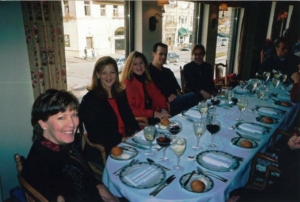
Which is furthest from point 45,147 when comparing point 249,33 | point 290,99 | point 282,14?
point 282,14

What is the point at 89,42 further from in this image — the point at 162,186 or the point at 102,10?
the point at 162,186

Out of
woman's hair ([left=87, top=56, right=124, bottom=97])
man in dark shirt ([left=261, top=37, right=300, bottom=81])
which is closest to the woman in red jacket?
woman's hair ([left=87, top=56, right=124, bottom=97])

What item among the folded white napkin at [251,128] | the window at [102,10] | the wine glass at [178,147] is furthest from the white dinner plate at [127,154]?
the window at [102,10]

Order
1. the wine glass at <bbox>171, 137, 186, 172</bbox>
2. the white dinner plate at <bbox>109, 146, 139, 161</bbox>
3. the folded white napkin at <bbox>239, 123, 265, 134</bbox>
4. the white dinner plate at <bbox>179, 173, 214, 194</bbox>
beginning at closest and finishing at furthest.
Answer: the white dinner plate at <bbox>179, 173, 214, 194</bbox>
the wine glass at <bbox>171, 137, 186, 172</bbox>
the white dinner plate at <bbox>109, 146, 139, 161</bbox>
the folded white napkin at <bbox>239, 123, 265, 134</bbox>

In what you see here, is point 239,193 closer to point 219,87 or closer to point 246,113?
point 246,113

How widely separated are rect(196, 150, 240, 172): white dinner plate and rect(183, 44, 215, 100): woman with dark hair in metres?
2.03

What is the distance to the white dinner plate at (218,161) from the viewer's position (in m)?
1.33

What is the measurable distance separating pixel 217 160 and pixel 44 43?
1756mm

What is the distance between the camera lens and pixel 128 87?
248cm

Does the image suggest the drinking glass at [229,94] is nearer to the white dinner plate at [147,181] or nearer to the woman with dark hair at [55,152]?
the white dinner plate at [147,181]

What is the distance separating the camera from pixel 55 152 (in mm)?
1177

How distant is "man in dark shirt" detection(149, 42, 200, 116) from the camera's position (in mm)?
2922

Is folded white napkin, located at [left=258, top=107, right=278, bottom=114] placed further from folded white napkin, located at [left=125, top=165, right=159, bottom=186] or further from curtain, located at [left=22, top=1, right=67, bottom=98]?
curtain, located at [left=22, top=1, right=67, bottom=98]

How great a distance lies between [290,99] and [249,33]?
4166mm
